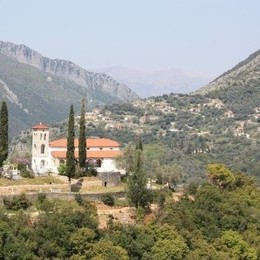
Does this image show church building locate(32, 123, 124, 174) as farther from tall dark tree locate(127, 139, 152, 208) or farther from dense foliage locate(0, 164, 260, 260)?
tall dark tree locate(127, 139, 152, 208)

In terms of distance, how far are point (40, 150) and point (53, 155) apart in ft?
4.69

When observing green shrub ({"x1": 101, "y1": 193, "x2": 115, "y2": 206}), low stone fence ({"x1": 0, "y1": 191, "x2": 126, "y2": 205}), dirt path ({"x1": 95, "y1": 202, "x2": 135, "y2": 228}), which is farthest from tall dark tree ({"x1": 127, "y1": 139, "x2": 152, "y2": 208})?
low stone fence ({"x1": 0, "y1": 191, "x2": 126, "y2": 205})

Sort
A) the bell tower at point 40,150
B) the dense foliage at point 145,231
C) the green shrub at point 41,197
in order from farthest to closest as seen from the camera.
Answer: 1. the bell tower at point 40,150
2. the green shrub at point 41,197
3. the dense foliage at point 145,231

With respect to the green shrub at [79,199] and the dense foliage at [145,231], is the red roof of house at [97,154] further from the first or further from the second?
the green shrub at [79,199]

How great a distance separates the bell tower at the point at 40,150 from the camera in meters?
69.8

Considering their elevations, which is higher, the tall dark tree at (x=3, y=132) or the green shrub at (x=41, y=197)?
the tall dark tree at (x=3, y=132)

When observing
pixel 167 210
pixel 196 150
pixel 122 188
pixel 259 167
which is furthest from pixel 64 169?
pixel 196 150

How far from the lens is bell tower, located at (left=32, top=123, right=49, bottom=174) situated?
229ft

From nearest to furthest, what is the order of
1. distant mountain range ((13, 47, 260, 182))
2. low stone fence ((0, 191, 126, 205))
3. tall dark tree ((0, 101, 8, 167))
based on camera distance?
1. low stone fence ((0, 191, 126, 205))
2. tall dark tree ((0, 101, 8, 167))
3. distant mountain range ((13, 47, 260, 182))

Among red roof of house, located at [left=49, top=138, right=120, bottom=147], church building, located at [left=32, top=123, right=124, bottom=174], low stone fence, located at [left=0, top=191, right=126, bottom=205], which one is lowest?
low stone fence, located at [left=0, top=191, right=126, bottom=205]

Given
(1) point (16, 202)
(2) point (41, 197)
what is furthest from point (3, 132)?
(1) point (16, 202)

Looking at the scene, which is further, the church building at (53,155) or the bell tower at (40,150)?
the bell tower at (40,150)

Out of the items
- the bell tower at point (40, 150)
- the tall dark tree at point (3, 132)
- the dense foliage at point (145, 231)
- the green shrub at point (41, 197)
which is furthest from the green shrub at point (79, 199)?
the bell tower at point (40, 150)

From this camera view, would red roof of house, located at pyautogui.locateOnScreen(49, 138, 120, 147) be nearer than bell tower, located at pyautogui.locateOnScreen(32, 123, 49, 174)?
No
